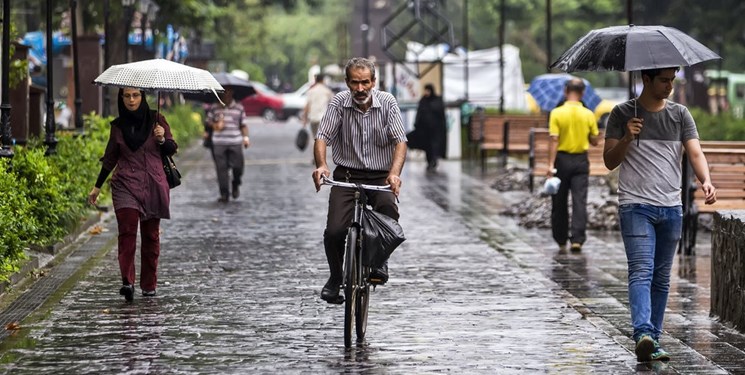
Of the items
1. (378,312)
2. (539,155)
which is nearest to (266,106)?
(539,155)

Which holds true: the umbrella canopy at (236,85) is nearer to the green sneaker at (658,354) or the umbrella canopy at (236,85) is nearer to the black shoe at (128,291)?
the black shoe at (128,291)

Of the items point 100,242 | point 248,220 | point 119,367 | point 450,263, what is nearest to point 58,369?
point 119,367

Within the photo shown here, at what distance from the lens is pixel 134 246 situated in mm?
11281

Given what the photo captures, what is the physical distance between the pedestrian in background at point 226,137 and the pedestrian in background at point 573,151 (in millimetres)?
6606

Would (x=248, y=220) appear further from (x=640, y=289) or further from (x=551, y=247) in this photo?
(x=640, y=289)

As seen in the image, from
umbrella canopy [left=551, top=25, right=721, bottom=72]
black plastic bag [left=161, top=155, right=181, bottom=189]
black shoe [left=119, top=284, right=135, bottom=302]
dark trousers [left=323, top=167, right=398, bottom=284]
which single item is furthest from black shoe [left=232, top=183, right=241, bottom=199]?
umbrella canopy [left=551, top=25, right=721, bottom=72]

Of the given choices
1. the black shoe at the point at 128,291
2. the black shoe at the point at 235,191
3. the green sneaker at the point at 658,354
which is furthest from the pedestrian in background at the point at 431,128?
the green sneaker at the point at 658,354

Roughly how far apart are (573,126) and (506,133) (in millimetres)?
13467

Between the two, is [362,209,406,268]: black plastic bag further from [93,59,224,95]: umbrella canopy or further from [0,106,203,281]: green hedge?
[0,106,203,281]: green hedge

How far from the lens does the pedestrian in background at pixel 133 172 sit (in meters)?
11.2

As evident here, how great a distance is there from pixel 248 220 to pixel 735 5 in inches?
1193

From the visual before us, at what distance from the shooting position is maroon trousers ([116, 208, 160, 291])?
36.6 feet

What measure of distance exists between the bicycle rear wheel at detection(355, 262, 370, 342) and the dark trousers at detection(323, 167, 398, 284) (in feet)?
0.88

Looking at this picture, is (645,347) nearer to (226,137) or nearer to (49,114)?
(49,114)
